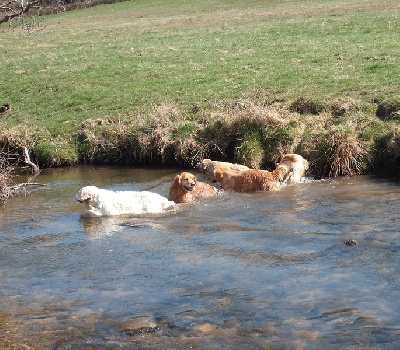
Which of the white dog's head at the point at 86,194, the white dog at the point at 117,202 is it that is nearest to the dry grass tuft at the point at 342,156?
the white dog at the point at 117,202

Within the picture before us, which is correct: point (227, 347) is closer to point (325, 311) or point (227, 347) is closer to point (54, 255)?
point (325, 311)

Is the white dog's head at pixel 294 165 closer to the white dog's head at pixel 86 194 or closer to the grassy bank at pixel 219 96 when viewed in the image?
the grassy bank at pixel 219 96

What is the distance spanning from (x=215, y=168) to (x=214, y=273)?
5.54 m

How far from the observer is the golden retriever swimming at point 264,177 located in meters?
14.3

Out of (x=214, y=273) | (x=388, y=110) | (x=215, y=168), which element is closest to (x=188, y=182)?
(x=215, y=168)

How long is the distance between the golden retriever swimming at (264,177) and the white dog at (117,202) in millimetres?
1861

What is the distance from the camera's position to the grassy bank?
16344 mm

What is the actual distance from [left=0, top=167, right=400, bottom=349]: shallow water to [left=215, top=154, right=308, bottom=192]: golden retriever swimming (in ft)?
0.81

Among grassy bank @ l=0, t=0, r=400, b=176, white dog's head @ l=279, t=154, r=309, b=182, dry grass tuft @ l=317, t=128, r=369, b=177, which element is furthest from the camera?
grassy bank @ l=0, t=0, r=400, b=176

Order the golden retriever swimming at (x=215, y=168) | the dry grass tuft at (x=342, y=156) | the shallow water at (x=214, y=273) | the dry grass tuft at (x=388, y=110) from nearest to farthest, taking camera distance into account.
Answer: the shallow water at (x=214, y=273) → the golden retriever swimming at (x=215, y=168) → the dry grass tuft at (x=342, y=156) → the dry grass tuft at (x=388, y=110)

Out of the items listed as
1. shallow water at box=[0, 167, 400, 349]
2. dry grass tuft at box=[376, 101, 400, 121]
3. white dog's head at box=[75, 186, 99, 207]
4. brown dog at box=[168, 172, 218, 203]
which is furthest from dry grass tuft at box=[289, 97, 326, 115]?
white dog's head at box=[75, 186, 99, 207]

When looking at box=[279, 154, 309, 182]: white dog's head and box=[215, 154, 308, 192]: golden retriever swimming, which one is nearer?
box=[215, 154, 308, 192]: golden retriever swimming

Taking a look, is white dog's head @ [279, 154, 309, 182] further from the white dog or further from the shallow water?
the white dog

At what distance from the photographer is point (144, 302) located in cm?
890
